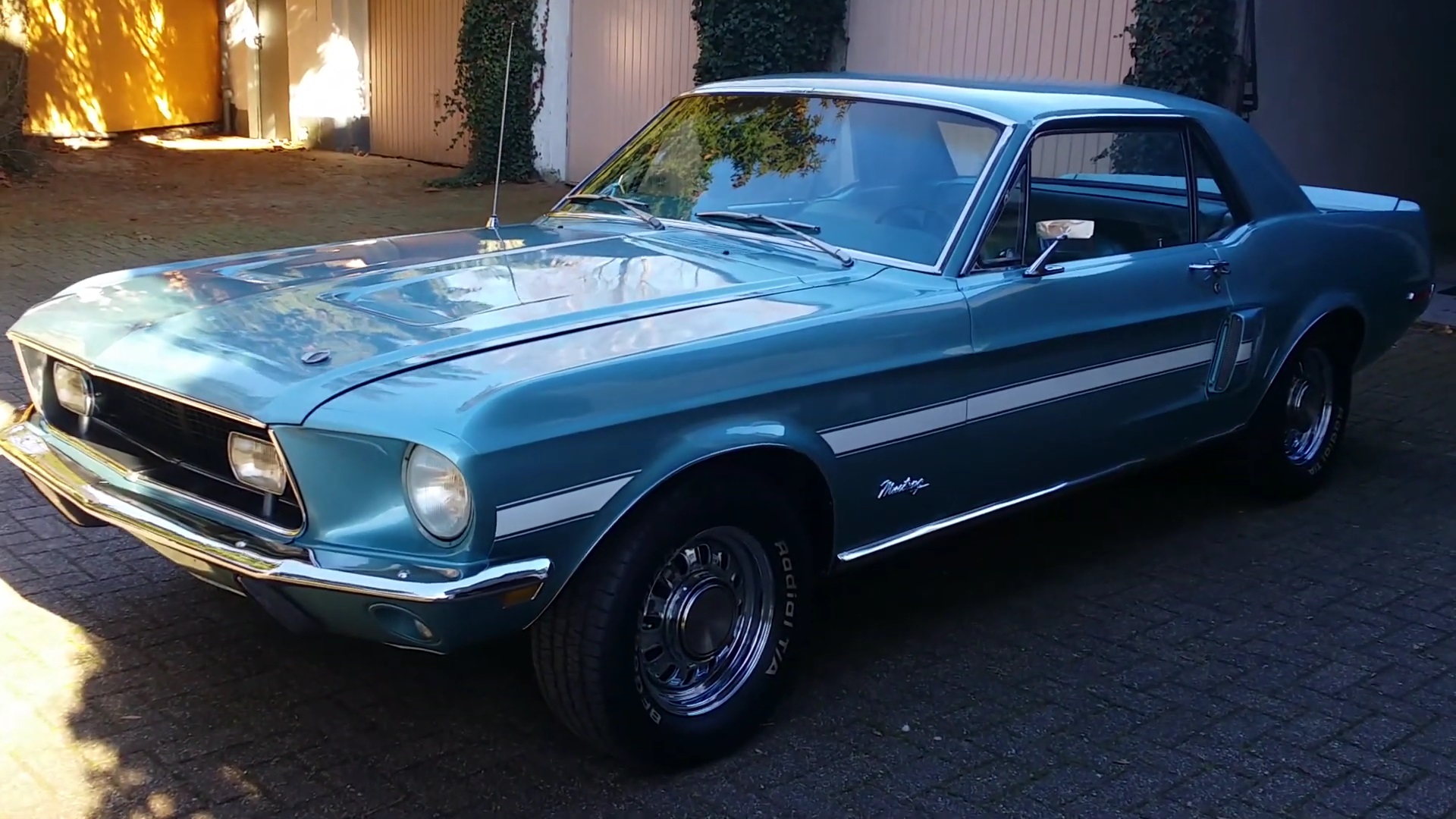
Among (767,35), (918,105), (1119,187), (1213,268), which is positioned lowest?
(1213,268)

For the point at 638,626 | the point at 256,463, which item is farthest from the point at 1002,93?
the point at 256,463

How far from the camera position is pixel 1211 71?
9.51 meters

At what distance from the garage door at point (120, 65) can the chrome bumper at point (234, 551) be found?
45.8 feet

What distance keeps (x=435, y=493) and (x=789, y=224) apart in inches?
68.5

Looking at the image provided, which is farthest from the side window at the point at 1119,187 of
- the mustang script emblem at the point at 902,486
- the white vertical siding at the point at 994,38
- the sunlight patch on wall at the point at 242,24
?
the sunlight patch on wall at the point at 242,24

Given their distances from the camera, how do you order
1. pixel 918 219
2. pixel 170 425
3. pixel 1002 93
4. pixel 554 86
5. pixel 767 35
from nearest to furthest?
1. pixel 170 425
2. pixel 918 219
3. pixel 1002 93
4. pixel 767 35
5. pixel 554 86

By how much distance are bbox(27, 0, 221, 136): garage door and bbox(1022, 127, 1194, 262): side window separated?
14027 mm

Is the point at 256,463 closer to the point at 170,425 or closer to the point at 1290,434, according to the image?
the point at 170,425

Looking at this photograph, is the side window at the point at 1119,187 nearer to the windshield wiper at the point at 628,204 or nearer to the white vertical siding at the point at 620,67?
the windshield wiper at the point at 628,204

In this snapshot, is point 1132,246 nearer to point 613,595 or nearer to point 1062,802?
point 1062,802

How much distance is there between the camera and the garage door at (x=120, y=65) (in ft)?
53.0

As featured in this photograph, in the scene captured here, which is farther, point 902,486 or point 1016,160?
point 1016,160

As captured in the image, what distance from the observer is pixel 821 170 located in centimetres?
435

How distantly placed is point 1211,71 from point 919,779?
7.50 meters
